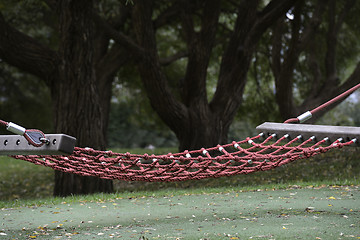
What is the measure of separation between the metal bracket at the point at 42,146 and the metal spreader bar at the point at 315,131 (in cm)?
150

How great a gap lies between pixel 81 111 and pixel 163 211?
8.54ft

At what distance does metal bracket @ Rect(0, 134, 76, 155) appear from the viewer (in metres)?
2.62

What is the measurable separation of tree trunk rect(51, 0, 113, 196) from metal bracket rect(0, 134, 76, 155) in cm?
416

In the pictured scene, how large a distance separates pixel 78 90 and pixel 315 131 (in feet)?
14.0

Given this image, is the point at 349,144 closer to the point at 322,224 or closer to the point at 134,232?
the point at 322,224

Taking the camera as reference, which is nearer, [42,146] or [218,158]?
[42,146]

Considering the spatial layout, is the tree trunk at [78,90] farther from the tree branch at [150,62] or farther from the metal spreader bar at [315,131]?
the metal spreader bar at [315,131]

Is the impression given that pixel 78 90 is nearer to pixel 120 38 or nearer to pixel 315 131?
pixel 120 38

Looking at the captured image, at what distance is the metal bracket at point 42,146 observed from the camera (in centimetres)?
262

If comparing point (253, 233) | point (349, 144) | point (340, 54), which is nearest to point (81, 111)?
point (253, 233)

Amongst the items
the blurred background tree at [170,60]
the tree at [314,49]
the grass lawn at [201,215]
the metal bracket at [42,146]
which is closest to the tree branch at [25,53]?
the blurred background tree at [170,60]

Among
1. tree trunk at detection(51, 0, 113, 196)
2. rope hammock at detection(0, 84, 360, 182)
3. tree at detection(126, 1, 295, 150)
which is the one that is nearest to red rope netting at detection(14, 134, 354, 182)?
rope hammock at detection(0, 84, 360, 182)

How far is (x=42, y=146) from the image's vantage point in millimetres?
2666

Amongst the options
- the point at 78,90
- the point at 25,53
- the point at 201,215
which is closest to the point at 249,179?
the point at 78,90
